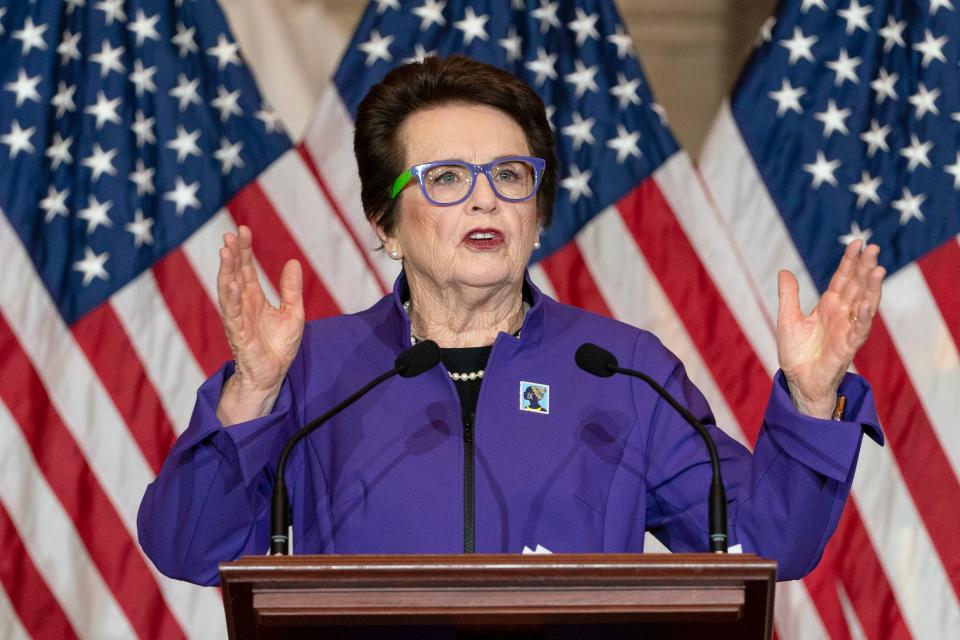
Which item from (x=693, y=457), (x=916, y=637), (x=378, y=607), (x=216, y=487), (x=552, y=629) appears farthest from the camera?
(x=916, y=637)

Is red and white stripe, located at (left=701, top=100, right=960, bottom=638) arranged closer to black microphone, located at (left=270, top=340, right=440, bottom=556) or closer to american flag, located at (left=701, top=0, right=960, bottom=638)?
american flag, located at (left=701, top=0, right=960, bottom=638)

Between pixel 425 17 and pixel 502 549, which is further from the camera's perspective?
pixel 425 17

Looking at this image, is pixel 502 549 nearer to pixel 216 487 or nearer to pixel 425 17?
pixel 216 487

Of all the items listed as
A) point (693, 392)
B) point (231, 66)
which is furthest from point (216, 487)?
point (231, 66)

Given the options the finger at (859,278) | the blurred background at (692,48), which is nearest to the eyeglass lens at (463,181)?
the finger at (859,278)

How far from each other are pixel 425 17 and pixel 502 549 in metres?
1.99

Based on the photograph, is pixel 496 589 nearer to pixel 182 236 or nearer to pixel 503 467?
pixel 503 467

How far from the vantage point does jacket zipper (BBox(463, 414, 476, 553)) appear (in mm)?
1958

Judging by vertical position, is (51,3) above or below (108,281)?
above

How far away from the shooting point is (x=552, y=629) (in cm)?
153

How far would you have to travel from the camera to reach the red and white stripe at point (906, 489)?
3361 millimetres

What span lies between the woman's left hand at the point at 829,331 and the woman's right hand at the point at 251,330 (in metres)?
0.68

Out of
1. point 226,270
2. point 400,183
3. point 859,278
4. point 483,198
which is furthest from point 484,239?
point 859,278

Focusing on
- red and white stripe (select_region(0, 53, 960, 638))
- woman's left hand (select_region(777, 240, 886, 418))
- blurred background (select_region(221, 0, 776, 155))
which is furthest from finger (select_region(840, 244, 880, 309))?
blurred background (select_region(221, 0, 776, 155))
